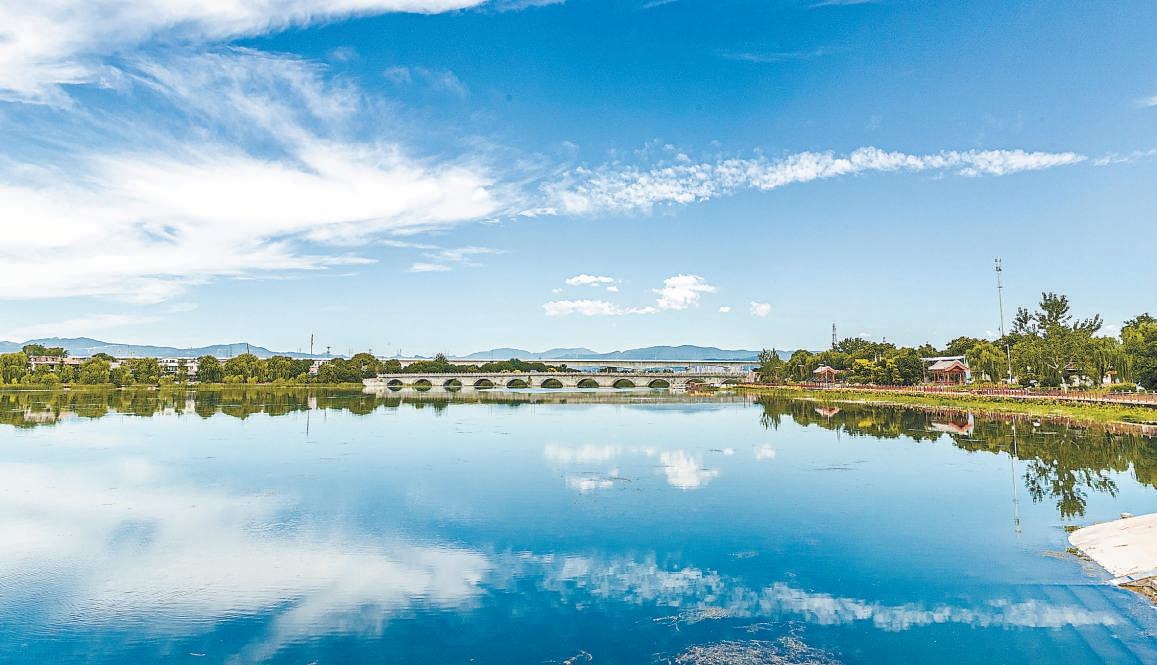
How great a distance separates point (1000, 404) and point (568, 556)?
4547 cm

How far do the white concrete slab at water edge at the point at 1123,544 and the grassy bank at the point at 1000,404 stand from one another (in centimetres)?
2401

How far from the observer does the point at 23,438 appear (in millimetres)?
31969

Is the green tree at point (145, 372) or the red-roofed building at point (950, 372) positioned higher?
the green tree at point (145, 372)

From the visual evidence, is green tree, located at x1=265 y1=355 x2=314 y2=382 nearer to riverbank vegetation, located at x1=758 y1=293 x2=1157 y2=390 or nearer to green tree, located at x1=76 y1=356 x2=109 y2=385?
green tree, located at x1=76 y1=356 x2=109 y2=385

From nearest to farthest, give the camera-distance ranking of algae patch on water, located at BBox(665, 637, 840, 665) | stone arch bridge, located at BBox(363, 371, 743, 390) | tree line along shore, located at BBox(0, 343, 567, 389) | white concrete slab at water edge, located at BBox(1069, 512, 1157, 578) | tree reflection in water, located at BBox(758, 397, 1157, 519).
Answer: algae patch on water, located at BBox(665, 637, 840, 665), white concrete slab at water edge, located at BBox(1069, 512, 1157, 578), tree reflection in water, located at BBox(758, 397, 1157, 519), tree line along shore, located at BBox(0, 343, 567, 389), stone arch bridge, located at BBox(363, 371, 743, 390)

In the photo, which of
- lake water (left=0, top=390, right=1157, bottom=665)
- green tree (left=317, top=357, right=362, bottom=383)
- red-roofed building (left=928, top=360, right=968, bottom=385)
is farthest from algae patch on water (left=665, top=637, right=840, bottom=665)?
green tree (left=317, top=357, right=362, bottom=383)

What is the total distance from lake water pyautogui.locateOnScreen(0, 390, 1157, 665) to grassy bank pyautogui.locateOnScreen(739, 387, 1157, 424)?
29.4 ft

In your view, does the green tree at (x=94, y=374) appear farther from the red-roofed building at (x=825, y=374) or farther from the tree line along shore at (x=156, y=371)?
the red-roofed building at (x=825, y=374)

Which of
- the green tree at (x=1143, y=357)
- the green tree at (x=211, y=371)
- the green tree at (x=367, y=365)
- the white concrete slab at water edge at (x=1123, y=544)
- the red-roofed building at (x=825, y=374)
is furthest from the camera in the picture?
the green tree at (x=367, y=365)

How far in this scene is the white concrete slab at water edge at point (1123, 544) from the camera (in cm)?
1130

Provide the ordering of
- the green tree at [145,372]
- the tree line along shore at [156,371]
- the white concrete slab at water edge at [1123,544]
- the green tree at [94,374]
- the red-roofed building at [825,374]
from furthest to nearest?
the green tree at [145,372]
the green tree at [94,374]
the tree line along shore at [156,371]
the red-roofed building at [825,374]
the white concrete slab at water edge at [1123,544]

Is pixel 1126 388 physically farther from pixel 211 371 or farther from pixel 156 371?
pixel 156 371

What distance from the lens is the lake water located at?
8805 mm

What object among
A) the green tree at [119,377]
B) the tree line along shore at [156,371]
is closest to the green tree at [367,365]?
the tree line along shore at [156,371]
